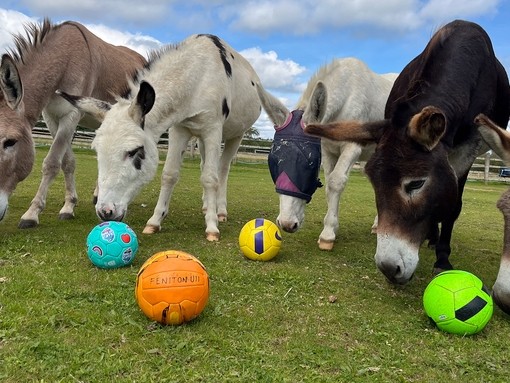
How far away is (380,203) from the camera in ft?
11.3

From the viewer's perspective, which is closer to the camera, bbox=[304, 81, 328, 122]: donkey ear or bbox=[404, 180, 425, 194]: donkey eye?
bbox=[404, 180, 425, 194]: donkey eye

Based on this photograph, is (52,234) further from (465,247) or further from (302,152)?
(465,247)

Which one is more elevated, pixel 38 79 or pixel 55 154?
pixel 38 79

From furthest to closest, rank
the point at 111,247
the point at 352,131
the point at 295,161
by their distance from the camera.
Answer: the point at 295,161
the point at 111,247
the point at 352,131

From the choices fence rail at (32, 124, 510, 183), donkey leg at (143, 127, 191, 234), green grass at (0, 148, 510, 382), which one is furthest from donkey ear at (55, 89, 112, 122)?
fence rail at (32, 124, 510, 183)

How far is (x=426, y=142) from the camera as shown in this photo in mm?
3312

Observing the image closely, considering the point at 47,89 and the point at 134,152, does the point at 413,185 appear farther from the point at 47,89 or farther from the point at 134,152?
the point at 47,89

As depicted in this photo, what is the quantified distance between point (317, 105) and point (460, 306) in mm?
2699

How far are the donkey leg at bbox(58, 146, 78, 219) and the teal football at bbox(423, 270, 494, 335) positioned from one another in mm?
5172

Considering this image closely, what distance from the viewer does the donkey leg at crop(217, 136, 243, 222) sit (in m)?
7.15

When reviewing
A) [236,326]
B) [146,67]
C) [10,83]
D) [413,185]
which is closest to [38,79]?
[10,83]

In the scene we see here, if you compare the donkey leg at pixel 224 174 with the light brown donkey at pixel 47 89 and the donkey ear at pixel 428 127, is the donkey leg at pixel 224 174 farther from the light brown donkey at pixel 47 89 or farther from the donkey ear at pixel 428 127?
the donkey ear at pixel 428 127

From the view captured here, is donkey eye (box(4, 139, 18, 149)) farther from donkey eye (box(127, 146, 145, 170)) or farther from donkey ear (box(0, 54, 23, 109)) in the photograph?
donkey eye (box(127, 146, 145, 170))

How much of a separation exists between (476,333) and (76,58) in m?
5.82
